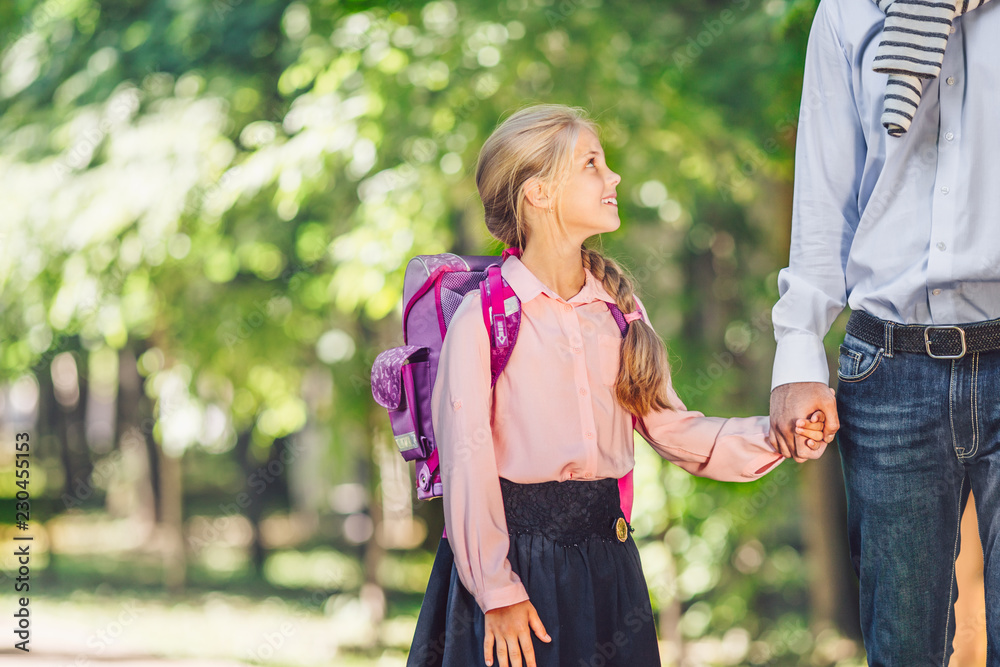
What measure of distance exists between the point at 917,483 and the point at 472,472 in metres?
0.88

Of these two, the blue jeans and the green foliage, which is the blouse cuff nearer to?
the blue jeans

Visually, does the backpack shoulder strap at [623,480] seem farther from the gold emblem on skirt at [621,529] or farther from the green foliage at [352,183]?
the green foliage at [352,183]

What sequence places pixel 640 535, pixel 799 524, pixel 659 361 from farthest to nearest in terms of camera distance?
pixel 799 524, pixel 640 535, pixel 659 361

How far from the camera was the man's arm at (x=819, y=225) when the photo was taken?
81.9 inches

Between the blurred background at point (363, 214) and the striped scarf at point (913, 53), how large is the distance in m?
2.35

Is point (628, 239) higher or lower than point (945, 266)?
higher

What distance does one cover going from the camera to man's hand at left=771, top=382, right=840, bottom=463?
203cm

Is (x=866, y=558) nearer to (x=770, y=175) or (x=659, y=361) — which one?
(x=659, y=361)

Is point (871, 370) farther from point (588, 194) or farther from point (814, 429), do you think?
point (588, 194)

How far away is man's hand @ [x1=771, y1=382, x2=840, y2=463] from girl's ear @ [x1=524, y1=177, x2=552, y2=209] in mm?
670

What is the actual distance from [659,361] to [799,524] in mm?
7414

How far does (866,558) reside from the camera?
2.01 metres

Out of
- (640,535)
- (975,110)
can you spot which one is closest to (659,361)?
(975,110)

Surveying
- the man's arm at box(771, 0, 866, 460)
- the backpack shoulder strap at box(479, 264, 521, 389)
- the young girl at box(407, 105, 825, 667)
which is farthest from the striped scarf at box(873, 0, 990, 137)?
the backpack shoulder strap at box(479, 264, 521, 389)
